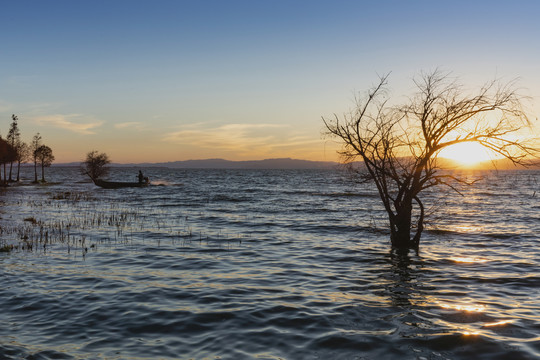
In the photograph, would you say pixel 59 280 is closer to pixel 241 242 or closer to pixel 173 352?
pixel 173 352

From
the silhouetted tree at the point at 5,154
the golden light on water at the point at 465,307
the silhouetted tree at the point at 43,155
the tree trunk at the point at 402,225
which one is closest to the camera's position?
the golden light on water at the point at 465,307

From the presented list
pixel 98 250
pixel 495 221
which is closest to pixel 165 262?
pixel 98 250

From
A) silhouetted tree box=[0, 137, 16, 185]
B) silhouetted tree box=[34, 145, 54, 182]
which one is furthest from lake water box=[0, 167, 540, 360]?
silhouetted tree box=[34, 145, 54, 182]

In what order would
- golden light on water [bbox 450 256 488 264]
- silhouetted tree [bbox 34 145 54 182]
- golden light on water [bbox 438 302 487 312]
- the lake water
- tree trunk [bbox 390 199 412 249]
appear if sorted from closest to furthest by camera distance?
the lake water < golden light on water [bbox 438 302 487 312] < golden light on water [bbox 450 256 488 264] < tree trunk [bbox 390 199 412 249] < silhouetted tree [bbox 34 145 54 182]

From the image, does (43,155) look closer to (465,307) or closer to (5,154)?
(5,154)

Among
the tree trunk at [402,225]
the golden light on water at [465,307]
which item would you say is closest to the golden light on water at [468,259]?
the tree trunk at [402,225]

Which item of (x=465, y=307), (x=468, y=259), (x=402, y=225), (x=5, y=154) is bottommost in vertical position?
(x=468, y=259)

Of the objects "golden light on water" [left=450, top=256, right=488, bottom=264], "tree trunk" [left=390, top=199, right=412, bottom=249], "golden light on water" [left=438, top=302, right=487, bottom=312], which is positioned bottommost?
"golden light on water" [left=450, top=256, right=488, bottom=264]

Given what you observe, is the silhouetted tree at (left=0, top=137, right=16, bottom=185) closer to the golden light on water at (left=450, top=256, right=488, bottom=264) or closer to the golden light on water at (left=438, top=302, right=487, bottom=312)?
the golden light on water at (left=450, top=256, right=488, bottom=264)

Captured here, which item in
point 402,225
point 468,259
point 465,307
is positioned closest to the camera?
point 465,307

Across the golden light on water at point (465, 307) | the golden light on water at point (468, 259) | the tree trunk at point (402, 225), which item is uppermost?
the tree trunk at point (402, 225)

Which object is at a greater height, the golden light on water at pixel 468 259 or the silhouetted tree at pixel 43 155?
the silhouetted tree at pixel 43 155

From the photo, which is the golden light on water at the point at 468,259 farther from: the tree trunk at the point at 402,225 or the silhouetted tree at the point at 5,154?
the silhouetted tree at the point at 5,154

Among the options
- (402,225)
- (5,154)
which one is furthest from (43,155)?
(402,225)
